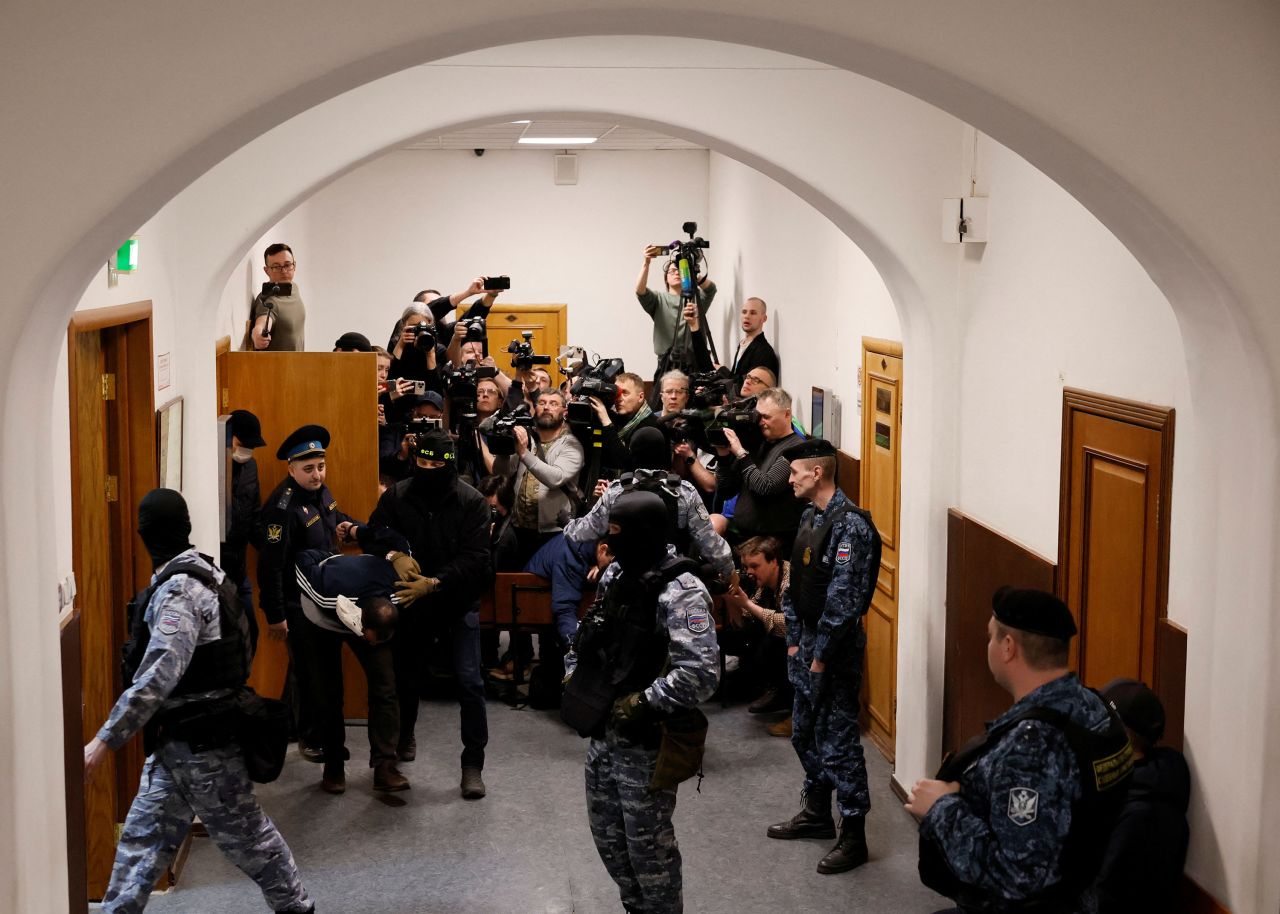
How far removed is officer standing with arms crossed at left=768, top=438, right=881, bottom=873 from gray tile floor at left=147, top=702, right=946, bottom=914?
242mm

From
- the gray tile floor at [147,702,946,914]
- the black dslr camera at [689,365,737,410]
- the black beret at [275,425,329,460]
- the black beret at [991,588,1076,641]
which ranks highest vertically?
the black dslr camera at [689,365,737,410]

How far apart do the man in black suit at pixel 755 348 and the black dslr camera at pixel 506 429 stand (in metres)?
2.00

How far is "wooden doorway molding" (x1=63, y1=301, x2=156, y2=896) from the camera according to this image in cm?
466

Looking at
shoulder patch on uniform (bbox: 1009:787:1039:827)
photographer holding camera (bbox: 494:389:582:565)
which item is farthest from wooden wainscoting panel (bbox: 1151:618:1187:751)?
photographer holding camera (bbox: 494:389:582:565)

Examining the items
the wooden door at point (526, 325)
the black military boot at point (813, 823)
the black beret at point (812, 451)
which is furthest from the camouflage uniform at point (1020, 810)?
the wooden door at point (526, 325)

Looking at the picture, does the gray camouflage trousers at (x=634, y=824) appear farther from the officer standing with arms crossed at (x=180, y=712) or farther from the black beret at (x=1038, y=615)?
the black beret at (x=1038, y=615)

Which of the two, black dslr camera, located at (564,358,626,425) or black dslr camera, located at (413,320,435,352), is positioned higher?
black dslr camera, located at (413,320,435,352)

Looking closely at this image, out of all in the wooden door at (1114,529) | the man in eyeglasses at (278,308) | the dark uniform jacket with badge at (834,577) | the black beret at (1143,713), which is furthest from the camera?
the man in eyeglasses at (278,308)

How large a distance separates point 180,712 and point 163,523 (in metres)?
0.55

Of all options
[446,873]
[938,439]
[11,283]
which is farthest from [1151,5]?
[446,873]

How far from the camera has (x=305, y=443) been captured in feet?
20.0

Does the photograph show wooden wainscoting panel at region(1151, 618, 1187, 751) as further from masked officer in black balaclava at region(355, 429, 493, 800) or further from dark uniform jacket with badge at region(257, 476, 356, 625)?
dark uniform jacket with badge at region(257, 476, 356, 625)

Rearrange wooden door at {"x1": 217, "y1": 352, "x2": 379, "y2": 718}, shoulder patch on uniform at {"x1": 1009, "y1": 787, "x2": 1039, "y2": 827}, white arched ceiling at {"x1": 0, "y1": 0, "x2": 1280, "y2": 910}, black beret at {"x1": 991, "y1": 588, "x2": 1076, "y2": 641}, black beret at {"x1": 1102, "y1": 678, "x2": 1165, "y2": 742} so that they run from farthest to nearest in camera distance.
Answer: wooden door at {"x1": 217, "y1": 352, "x2": 379, "y2": 718} → black beret at {"x1": 1102, "y1": 678, "x2": 1165, "y2": 742} → black beret at {"x1": 991, "y1": 588, "x2": 1076, "y2": 641} → shoulder patch on uniform at {"x1": 1009, "y1": 787, "x2": 1039, "y2": 827} → white arched ceiling at {"x1": 0, "y1": 0, "x2": 1280, "y2": 910}

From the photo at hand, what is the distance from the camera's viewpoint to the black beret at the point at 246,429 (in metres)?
6.18
